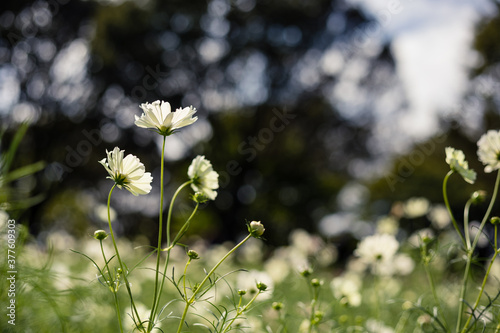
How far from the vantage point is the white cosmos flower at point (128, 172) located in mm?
743

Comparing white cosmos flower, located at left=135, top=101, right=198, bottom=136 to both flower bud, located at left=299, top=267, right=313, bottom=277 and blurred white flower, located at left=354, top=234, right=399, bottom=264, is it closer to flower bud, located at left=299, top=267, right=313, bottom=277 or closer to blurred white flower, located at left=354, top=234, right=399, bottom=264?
flower bud, located at left=299, top=267, right=313, bottom=277

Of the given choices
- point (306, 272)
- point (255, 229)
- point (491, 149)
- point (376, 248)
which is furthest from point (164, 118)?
point (376, 248)

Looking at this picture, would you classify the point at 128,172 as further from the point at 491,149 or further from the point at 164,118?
the point at 491,149

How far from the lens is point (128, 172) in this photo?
2.51 ft

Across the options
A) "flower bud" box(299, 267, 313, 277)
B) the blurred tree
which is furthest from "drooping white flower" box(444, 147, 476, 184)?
the blurred tree

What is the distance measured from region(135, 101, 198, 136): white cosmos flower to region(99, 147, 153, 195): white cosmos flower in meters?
0.06

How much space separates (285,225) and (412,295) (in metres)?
10.2

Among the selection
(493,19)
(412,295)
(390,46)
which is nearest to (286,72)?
(390,46)

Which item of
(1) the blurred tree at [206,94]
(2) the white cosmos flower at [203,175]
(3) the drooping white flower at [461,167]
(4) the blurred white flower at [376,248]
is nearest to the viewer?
(2) the white cosmos flower at [203,175]

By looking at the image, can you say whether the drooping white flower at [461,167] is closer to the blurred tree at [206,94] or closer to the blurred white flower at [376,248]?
the blurred white flower at [376,248]

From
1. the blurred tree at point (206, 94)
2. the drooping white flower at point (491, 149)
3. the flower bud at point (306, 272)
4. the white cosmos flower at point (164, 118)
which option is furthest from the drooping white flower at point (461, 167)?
the blurred tree at point (206, 94)

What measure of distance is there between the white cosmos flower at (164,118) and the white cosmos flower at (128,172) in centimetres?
6

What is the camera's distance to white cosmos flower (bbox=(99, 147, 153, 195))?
743mm

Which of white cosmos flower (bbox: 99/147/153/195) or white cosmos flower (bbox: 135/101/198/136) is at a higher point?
white cosmos flower (bbox: 135/101/198/136)
